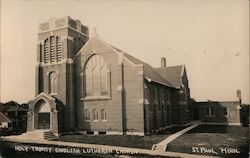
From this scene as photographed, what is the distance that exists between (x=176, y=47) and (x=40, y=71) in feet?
38.5

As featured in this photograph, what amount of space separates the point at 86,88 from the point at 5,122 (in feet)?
19.1

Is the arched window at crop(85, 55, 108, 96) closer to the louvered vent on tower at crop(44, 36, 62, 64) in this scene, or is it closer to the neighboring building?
the louvered vent on tower at crop(44, 36, 62, 64)

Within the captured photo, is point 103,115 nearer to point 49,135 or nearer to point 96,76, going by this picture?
point 96,76

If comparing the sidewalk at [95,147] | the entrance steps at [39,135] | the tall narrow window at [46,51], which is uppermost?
the tall narrow window at [46,51]

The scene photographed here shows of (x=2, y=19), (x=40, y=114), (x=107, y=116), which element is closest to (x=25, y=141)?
(x=40, y=114)

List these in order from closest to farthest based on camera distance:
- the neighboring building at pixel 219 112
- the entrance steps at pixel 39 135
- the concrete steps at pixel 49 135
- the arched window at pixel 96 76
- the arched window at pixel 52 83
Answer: the entrance steps at pixel 39 135
the concrete steps at pixel 49 135
the arched window at pixel 96 76
the arched window at pixel 52 83
the neighboring building at pixel 219 112

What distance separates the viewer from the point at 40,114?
19922mm

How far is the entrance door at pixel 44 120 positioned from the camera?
64.1ft

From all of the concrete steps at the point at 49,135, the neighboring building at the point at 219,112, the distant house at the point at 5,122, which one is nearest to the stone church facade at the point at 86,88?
the concrete steps at the point at 49,135

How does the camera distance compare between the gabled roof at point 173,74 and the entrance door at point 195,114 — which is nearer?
the gabled roof at point 173,74

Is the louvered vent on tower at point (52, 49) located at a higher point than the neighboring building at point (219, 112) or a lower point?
higher

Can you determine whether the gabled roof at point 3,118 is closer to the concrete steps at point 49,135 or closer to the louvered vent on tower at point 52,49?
the concrete steps at point 49,135

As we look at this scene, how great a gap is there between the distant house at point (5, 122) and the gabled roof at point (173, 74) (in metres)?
16.0

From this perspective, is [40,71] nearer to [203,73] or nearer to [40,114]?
[40,114]
